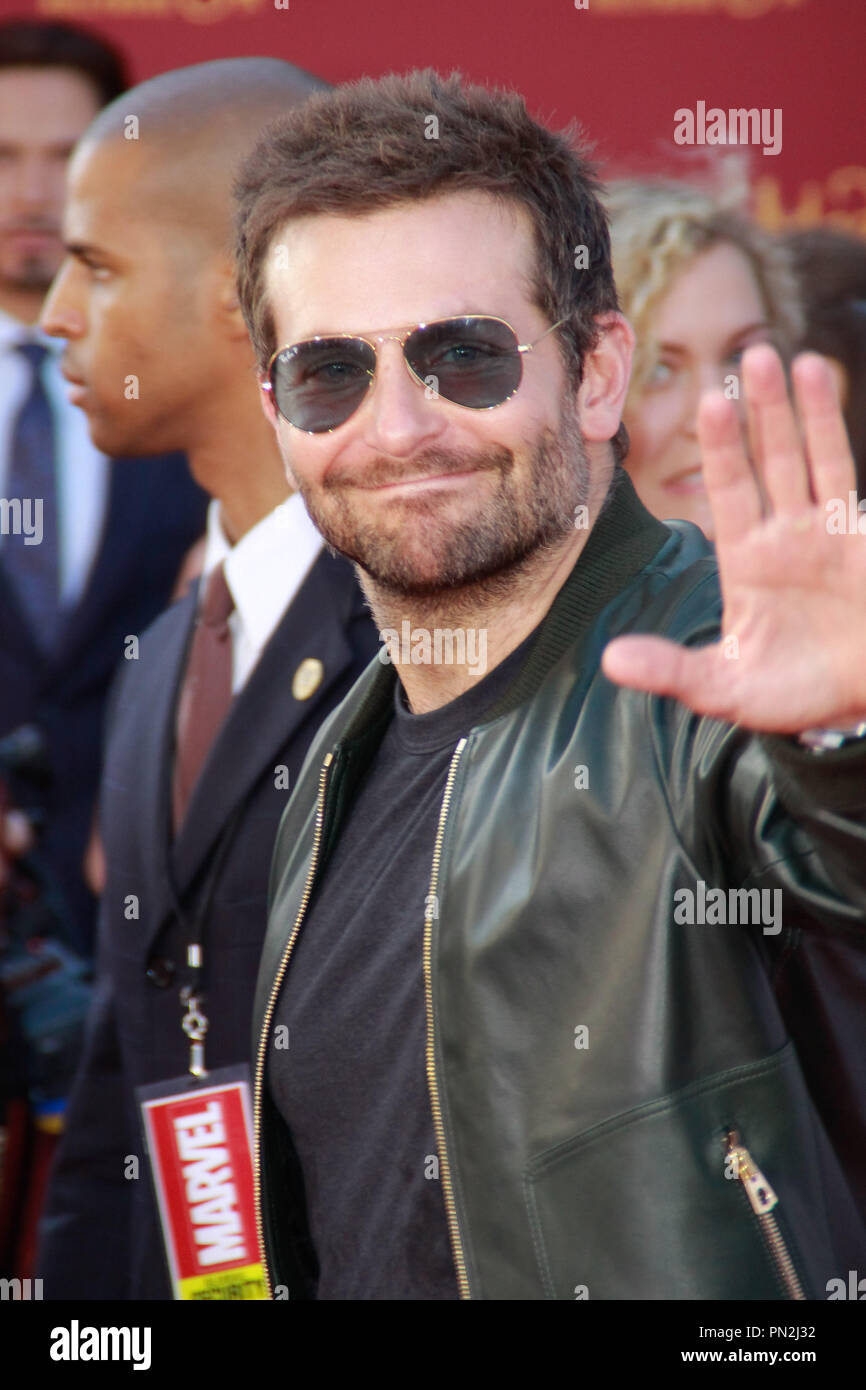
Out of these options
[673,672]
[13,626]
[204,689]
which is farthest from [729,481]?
[13,626]

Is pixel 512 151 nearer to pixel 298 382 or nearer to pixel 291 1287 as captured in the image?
pixel 298 382

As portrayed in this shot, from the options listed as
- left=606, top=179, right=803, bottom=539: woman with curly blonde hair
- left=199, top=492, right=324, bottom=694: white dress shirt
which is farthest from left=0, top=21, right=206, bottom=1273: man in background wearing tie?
left=606, top=179, right=803, bottom=539: woman with curly blonde hair

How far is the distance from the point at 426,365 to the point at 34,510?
1.33m

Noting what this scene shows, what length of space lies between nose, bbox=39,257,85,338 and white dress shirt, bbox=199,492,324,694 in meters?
0.51

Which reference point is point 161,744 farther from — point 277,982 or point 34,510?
point 277,982

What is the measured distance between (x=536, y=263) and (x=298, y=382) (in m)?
0.33

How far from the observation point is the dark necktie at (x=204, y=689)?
2.48 m

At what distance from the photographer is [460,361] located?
1.63m

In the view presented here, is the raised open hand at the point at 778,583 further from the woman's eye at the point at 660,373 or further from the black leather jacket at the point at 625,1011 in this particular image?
the woman's eye at the point at 660,373

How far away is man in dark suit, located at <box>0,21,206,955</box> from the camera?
8.84ft

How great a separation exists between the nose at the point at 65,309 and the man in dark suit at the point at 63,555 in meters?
0.08

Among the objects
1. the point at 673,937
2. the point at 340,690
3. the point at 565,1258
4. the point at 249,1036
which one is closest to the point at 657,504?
the point at 340,690

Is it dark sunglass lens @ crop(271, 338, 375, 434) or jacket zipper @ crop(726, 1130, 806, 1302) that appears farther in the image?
dark sunglass lens @ crop(271, 338, 375, 434)

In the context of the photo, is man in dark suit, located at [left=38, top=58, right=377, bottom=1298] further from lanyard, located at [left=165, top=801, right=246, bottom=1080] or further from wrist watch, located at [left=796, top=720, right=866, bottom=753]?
wrist watch, located at [left=796, top=720, right=866, bottom=753]
